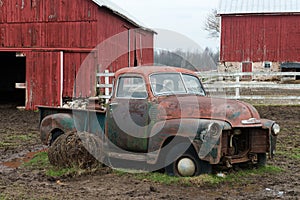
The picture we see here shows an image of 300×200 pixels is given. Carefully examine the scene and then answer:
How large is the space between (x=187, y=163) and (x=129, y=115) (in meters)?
1.34

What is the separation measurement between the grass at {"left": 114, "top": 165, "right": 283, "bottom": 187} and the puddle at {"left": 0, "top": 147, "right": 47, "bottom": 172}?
2106 mm

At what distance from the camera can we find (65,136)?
782 centimetres

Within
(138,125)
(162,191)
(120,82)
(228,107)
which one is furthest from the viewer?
(120,82)

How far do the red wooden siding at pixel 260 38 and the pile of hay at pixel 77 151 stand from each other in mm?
28649

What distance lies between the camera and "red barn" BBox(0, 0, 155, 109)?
17250 mm

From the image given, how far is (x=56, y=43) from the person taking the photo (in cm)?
1770

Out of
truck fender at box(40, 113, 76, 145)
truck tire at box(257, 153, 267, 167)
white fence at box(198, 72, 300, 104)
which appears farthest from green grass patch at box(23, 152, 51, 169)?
white fence at box(198, 72, 300, 104)

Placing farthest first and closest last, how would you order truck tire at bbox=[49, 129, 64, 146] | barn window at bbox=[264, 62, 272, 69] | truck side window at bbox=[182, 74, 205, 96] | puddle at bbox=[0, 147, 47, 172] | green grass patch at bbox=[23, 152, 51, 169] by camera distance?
barn window at bbox=[264, 62, 272, 69], truck tire at bbox=[49, 129, 64, 146], puddle at bbox=[0, 147, 47, 172], green grass patch at bbox=[23, 152, 51, 169], truck side window at bbox=[182, 74, 205, 96]

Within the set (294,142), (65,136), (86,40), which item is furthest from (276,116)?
(65,136)

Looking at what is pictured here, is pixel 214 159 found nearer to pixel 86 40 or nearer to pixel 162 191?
pixel 162 191

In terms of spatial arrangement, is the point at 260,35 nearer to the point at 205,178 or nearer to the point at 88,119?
the point at 88,119

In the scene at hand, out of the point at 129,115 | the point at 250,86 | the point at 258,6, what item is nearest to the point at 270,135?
the point at 129,115

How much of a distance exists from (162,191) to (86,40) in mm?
11813

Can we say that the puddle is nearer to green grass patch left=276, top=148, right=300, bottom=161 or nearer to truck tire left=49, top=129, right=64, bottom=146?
truck tire left=49, top=129, right=64, bottom=146
